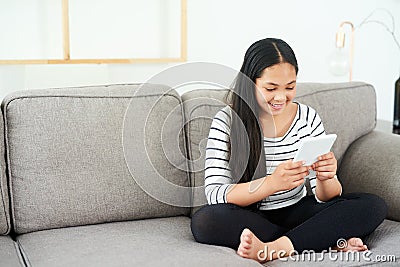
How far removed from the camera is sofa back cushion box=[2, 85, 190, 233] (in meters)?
1.97

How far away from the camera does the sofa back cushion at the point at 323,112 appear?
2133 mm

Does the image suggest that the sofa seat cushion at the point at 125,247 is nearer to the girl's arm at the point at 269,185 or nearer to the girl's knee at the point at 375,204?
the girl's arm at the point at 269,185

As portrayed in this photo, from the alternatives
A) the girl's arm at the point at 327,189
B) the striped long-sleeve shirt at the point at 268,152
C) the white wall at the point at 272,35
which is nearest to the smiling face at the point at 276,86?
the striped long-sleeve shirt at the point at 268,152

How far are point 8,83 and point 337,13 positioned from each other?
62.0 inches

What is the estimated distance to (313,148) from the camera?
5.92 feet

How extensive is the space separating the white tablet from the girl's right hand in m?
0.02

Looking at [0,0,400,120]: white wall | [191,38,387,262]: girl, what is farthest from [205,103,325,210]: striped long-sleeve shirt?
[0,0,400,120]: white wall

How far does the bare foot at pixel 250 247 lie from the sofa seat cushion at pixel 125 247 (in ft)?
0.08

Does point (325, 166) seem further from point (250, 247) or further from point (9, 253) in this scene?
point (9, 253)

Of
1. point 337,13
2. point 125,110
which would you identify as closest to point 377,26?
point 337,13

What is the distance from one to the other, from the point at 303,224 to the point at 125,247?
49 cm

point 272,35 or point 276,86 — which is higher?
point 272,35

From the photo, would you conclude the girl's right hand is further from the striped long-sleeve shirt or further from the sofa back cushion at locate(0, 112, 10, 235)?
the sofa back cushion at locate(0, 112, 10, 235)

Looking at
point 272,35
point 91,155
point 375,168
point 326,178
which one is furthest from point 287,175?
point 272,35
